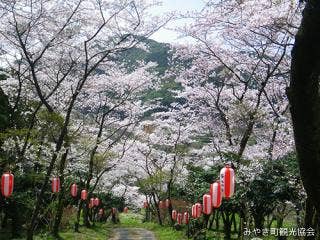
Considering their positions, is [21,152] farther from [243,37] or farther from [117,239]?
[117,239]

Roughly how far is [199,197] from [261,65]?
7.98 meters

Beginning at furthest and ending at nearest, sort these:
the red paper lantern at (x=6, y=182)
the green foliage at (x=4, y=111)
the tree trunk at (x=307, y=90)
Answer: the green foliage at (x=4, y=111) < the red paper lantern at (x=6, y=182) < the tree trunk at (x=307, y=90)

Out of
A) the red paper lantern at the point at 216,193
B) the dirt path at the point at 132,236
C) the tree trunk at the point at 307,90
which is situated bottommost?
the dirt path at the point at 132,236

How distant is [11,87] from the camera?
816 inches

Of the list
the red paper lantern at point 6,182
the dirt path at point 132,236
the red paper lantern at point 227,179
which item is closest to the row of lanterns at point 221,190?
the red paper lantern at point 227,179

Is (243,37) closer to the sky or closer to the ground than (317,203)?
closer to the sky

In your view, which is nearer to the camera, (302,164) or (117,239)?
(302,164)

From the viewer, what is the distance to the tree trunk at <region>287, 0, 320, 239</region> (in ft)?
10.2

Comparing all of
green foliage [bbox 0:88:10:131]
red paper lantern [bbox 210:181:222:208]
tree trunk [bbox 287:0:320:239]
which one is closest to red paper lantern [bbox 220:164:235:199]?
red paper lantern [bbox 210:181:222:208]

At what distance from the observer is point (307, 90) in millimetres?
3211

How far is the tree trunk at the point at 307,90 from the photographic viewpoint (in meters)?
3.11

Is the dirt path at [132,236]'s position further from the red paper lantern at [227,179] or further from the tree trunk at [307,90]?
the tree trunk at [307,90]

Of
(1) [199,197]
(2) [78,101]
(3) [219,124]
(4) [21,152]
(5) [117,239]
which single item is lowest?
(5) [117,239]

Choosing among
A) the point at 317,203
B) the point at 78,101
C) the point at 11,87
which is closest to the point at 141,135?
the point at 78,101
